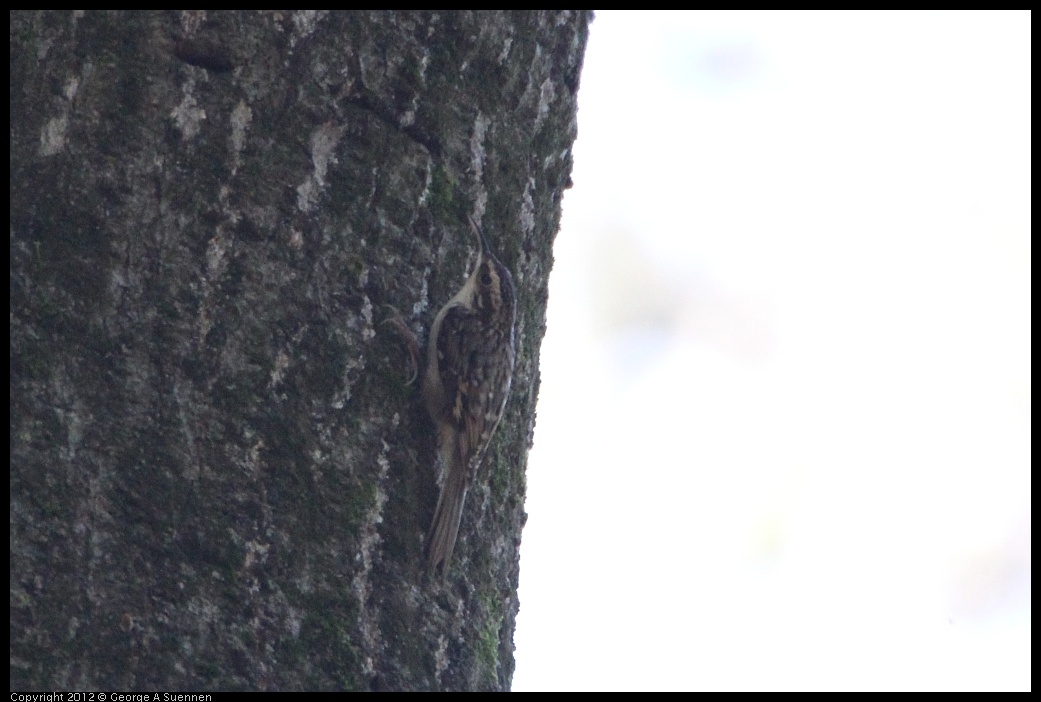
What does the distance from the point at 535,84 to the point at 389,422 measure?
75 cm

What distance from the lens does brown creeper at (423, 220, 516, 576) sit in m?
2.31

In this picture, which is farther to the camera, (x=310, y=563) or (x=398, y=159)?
(x=398, y=159)

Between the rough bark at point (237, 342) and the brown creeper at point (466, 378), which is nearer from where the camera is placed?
the rough bark at point (237, 342)

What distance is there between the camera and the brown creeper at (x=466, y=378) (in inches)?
90.9

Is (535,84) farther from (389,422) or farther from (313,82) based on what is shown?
(389,422)

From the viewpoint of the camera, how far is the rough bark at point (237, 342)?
6.16ft

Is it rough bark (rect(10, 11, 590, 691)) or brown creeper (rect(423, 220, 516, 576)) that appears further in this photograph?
brown creeper (rect(423, 220, 516, 576))

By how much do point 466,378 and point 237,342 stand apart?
0.84m

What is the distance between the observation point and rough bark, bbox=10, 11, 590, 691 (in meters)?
1.88

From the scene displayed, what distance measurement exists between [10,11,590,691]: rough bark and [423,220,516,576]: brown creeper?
0.16 ft

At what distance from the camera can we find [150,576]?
1884 millimetres

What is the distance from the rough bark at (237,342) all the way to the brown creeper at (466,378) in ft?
0.16

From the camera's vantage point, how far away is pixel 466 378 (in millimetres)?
2811

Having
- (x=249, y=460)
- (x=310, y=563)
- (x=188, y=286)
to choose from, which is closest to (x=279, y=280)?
(x=188, y=286)
